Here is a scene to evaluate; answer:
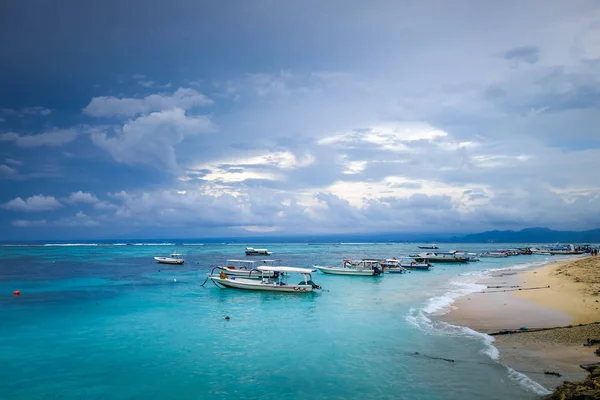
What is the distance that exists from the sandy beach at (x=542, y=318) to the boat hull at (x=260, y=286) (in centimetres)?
1412

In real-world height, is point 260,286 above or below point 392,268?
above

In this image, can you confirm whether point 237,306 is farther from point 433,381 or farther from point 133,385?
point 433,381

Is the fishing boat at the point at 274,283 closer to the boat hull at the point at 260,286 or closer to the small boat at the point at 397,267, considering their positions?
the boat hull at the point at 260,286

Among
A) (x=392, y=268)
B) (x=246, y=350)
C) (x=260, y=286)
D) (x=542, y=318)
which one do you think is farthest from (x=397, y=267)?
(x=246, y=350)

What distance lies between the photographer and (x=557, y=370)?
1428cm

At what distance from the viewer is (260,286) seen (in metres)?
38.8

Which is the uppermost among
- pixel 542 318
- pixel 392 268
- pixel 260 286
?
pixel 542 318

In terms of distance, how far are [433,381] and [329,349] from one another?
602cm

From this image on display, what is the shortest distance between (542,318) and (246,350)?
17041mm

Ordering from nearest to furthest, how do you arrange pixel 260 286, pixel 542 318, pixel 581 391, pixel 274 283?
1. pixel 581 391
2. pixel 542 318
3. pixel 274 283
4. pixel 260 286

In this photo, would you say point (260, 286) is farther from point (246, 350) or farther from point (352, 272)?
point (352, 272)

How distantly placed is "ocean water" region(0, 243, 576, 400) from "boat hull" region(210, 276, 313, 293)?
63.9 inches

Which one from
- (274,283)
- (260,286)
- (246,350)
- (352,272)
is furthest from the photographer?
(352,272)

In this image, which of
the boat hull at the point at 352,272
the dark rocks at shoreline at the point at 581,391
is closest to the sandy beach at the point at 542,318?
the dark rocks at shoreline at the point at 581,391
